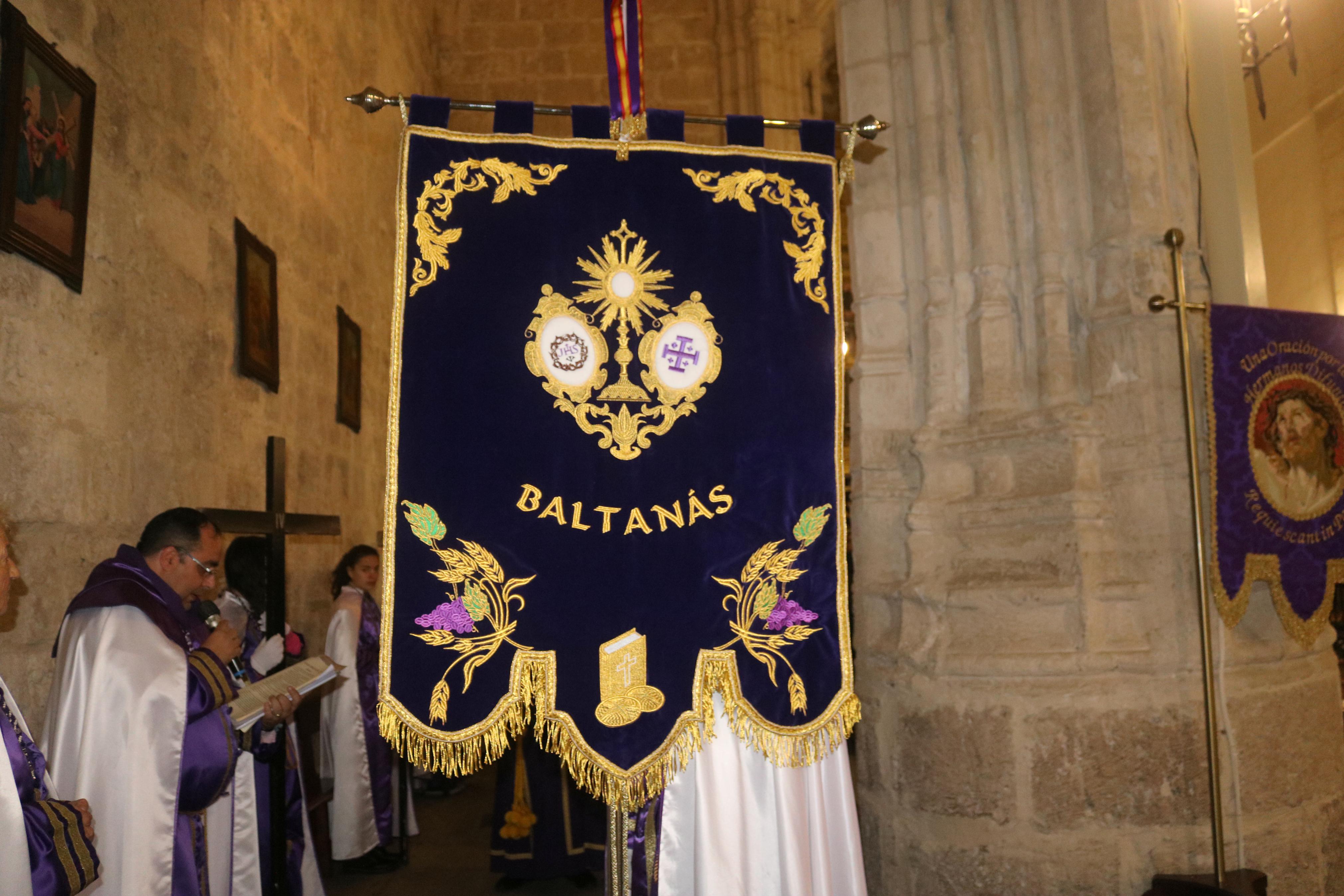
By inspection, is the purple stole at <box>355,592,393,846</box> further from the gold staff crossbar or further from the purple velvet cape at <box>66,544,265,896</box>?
the gold staff crossbar

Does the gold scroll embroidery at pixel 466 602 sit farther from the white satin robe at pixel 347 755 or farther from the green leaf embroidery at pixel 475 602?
the white satin robe at pixel 347 755

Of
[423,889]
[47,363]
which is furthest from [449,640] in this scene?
[423,889]

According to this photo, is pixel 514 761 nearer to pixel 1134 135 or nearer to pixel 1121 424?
pixel 1121 424

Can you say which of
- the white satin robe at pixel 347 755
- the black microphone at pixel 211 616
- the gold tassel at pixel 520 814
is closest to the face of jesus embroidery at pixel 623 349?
the black microphone at pixel 211 616

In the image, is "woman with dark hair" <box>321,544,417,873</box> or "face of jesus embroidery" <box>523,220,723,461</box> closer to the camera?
"face of jesus embroidery" <box>523,220,723,461</box>

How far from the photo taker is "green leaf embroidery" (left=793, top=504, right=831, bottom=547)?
9.02 ft

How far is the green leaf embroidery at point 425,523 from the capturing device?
100 inches

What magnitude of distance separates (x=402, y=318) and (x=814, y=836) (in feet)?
5.88

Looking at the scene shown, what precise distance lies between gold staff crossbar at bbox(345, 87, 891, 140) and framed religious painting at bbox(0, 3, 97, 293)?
901 millimetres

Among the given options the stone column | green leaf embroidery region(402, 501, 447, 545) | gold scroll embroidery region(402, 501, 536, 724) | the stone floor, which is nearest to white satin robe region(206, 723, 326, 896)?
the stone floor

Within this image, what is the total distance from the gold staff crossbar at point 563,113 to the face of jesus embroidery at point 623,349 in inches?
15.1

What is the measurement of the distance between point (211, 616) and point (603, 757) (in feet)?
5.31

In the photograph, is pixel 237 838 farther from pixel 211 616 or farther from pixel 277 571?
pixel 277 571

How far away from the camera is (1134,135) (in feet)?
11.6
